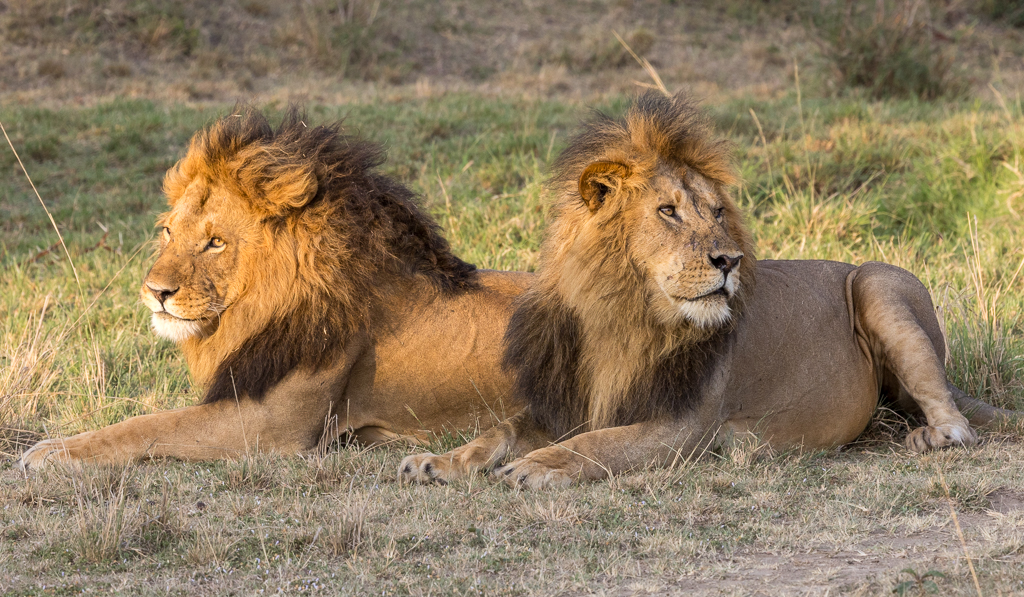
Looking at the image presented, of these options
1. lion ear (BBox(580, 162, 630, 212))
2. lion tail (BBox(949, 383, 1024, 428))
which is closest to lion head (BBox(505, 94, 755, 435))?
lion ear (BBox(580, 162, 630, 212))

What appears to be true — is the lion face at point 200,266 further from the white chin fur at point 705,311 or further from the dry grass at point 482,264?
the white chin fur at point 705,311

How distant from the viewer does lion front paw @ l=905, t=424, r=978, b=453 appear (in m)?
3.98

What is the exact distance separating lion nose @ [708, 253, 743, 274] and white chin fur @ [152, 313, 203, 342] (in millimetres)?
1874

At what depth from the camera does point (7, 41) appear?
13.7 m

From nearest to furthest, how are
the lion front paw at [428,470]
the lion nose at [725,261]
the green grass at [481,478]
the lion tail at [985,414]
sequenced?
the green grass at [481,478] → the lion nose at [725,261] → the lion front paw at [428,470] → the lion tail at [985,414]

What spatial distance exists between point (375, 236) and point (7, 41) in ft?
39.0

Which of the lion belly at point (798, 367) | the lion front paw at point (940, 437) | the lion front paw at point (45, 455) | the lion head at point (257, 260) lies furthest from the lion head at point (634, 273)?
the lion front paw at point (45, 455)

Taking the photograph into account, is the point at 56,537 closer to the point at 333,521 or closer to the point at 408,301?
the point at 333,521

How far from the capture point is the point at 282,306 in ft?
12.5

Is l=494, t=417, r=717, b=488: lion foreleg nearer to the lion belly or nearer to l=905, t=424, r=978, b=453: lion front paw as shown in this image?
the lion belly

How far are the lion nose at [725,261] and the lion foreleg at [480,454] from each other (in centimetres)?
101

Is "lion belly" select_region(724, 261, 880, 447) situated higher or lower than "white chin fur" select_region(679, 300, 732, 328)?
lower

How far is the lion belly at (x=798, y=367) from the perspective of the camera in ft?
13.0

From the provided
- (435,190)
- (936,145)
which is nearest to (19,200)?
(435,190)
